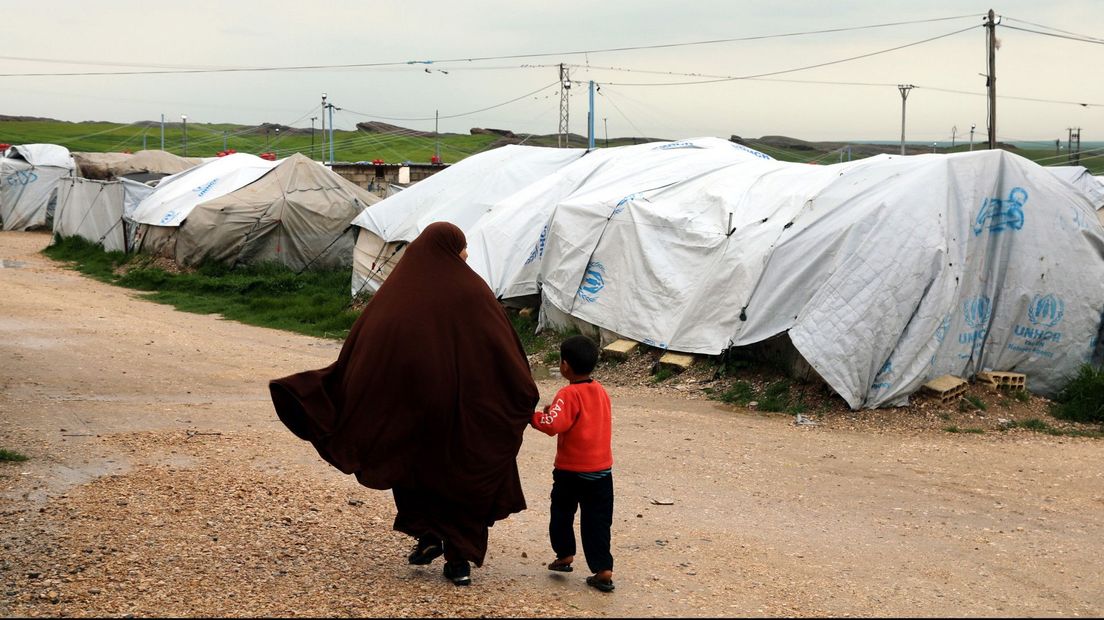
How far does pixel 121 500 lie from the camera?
6.00 metres

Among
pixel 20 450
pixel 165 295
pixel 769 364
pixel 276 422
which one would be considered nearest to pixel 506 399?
pixel 20 450

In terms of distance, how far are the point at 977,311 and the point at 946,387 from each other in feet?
3.54

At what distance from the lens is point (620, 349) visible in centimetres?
1220

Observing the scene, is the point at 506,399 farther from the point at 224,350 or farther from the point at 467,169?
the point at 467,169

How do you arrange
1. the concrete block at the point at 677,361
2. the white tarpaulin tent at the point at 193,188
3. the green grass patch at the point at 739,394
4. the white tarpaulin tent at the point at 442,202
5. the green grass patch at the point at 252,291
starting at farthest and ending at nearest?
the white tarpaulin tent at the point at 193,188 → the white tarpaulin tent at the point at 442,202 → the green grass patch at the point at 252,291 → the concrete block at the point at 677,361 → the green grass patch at the point at 739,394

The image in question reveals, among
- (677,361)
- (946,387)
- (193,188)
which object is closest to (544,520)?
(946,387)

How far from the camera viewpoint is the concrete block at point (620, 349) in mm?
12156

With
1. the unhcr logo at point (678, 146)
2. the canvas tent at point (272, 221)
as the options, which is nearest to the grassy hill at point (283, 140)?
the canvas tent at point (272, 221)

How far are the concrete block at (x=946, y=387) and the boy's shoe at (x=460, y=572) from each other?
21.0 feet

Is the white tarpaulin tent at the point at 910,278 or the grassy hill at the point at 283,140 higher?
the grassy hill at the point at 283,140

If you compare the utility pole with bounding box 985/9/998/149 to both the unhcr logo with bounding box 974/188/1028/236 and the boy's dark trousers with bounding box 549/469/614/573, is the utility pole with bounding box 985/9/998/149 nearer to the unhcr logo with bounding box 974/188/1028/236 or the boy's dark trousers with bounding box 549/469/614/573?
the unhcr logo with bounding box 974/188/1028/236

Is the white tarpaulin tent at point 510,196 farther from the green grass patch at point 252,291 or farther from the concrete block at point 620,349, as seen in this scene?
the concrete block at point 620,349

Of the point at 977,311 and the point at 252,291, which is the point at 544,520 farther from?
the point at 252,291

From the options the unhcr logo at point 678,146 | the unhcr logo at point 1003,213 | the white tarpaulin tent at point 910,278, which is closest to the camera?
the white tarpaulin tent at point 910,278
